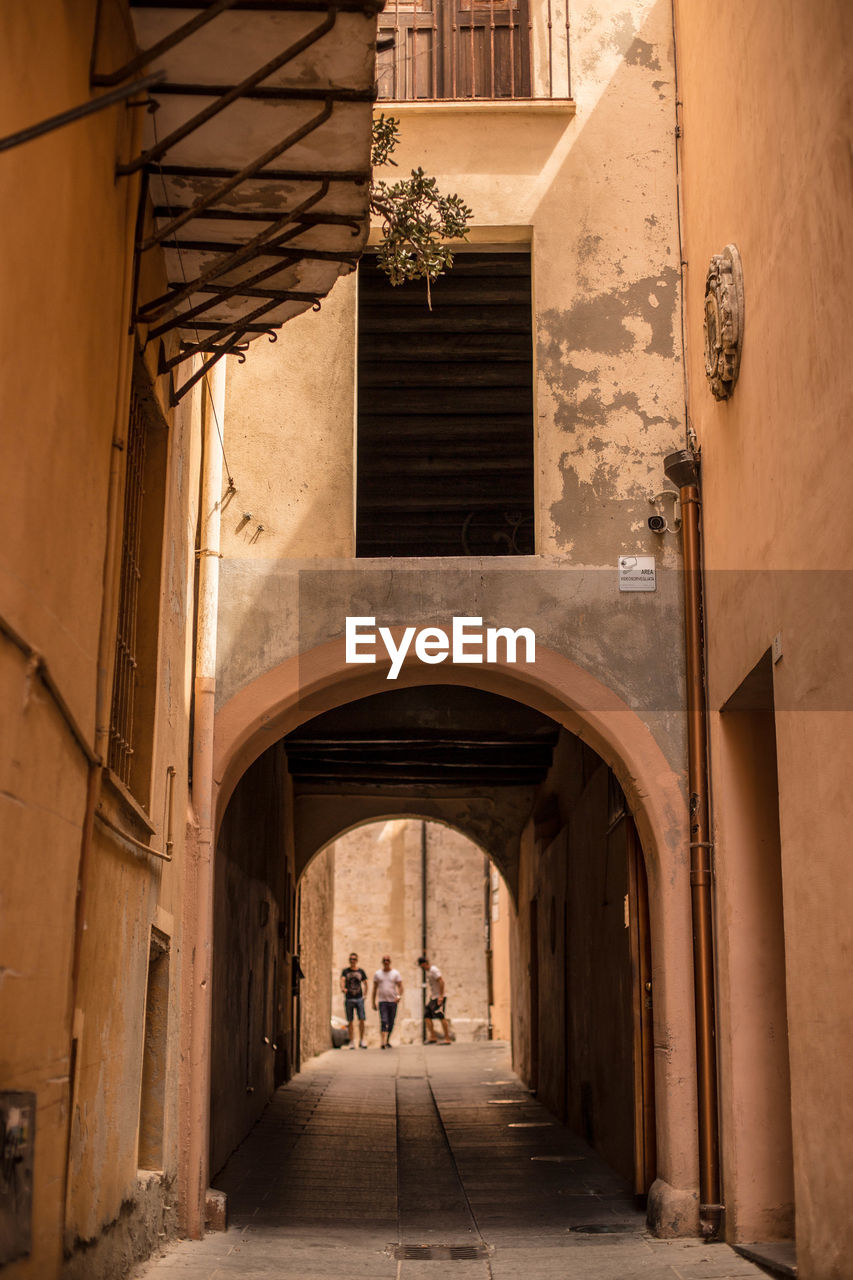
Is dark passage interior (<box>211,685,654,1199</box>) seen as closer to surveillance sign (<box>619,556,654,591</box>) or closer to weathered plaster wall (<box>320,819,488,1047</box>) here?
surveillance sign (<box>619,556,654,591</box>)

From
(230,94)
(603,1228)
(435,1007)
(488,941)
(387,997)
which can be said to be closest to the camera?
(230,94)

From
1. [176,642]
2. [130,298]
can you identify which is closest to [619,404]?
[176,642]

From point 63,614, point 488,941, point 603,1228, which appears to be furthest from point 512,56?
point 488,941

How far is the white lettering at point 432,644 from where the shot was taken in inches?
303

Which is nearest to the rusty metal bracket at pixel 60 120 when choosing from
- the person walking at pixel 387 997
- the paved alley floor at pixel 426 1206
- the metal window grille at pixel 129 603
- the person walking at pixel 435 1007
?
the metal window grille at pixel 129 603

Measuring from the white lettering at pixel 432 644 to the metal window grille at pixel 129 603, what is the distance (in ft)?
6.42

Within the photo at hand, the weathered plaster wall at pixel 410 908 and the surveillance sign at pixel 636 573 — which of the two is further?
the weathered plaster wall at pixel 410 908

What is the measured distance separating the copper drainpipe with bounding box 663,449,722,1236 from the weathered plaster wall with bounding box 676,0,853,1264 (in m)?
0.12

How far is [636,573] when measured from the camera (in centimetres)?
767

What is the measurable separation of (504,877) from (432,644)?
9.91 meters

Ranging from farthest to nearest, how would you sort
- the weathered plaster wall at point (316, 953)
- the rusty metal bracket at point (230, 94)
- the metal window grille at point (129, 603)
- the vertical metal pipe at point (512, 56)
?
the weathered plaster wall at point (316, 953) → the vertical metal pipe at point (512, 56) → the metal window grille at point (129, 603) → the rusty metal bracket at point (230, 94)

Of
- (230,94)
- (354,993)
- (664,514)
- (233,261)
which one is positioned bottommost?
(354,993)

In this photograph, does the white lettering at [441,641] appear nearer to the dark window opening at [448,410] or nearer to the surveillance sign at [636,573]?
the surveillance sign at [636,573]

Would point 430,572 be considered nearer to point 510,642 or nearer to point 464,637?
point 464,637
